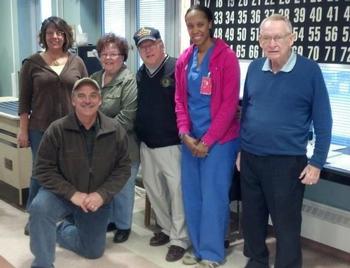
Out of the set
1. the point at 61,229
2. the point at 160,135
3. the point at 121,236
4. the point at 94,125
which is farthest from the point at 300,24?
the point at 61,229

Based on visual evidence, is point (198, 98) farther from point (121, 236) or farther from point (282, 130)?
point (121, 236)

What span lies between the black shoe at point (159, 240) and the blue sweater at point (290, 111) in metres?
0.98

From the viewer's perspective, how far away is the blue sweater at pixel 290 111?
2.11 meters

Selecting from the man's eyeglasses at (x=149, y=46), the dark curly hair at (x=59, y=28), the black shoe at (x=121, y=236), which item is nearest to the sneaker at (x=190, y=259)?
the black shoe at (x=121, y=236)

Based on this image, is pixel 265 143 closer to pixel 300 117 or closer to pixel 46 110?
pixel 300 117

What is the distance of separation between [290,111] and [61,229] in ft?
5.08

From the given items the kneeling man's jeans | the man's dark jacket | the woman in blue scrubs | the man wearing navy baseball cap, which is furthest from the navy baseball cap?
the kneeling man's jeans

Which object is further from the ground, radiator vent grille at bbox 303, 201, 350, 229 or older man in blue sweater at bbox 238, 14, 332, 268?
older man in blue sweater at bbox 238, 14, 332, 268

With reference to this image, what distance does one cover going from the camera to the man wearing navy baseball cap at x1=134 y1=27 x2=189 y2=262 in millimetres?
2633

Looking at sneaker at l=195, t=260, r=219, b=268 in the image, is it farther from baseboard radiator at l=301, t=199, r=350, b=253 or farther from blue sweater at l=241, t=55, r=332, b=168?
blue sweater at l=241, t=55, r=332, b=168

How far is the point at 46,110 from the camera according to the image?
2889mm

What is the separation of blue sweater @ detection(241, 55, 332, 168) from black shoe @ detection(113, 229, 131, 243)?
115 centimetres

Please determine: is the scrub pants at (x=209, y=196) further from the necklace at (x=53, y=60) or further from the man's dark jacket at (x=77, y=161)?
the necklace at (x=53, y=60)

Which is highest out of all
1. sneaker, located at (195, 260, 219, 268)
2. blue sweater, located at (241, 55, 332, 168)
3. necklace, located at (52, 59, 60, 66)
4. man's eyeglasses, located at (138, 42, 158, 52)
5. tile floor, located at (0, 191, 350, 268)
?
man's eyeglasses, located at (138, 42, 158, 52)
